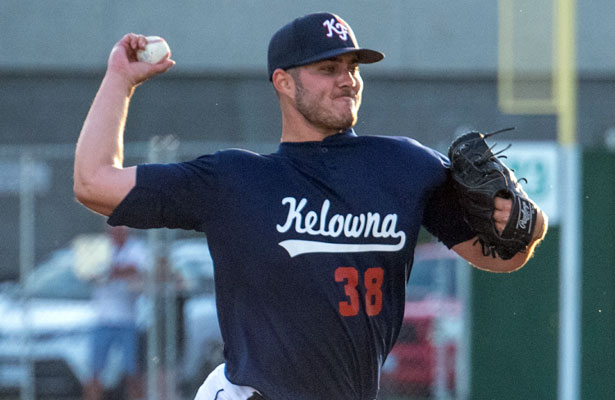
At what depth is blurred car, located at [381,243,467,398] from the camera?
857 cm

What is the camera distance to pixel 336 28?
3.52 meters

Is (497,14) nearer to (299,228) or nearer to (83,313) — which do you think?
(83,313)

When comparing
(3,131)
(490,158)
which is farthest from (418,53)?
(490,158)

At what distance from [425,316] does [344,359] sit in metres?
5.54

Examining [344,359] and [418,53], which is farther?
[418,53]

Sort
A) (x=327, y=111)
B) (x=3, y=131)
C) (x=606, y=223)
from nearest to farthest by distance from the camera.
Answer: (x=327, y=111) → (x=606, y=223) → (x=3, y=131)

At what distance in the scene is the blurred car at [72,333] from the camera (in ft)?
28.0

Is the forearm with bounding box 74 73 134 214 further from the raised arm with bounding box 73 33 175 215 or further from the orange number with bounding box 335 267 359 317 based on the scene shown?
the orange number with bounding box 335 267 359 317

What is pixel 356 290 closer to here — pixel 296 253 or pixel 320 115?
pixel 296 253

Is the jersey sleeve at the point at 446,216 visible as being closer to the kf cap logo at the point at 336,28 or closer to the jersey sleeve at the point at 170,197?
the kf cap logo at the point at 336,28

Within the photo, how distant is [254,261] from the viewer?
328 centimetres

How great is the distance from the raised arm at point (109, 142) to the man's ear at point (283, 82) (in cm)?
38

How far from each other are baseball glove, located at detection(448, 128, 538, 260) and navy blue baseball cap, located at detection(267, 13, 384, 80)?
1.46ft

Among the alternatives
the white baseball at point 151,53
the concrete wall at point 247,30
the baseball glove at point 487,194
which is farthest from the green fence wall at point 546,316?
the concrete wall at point 247,30
